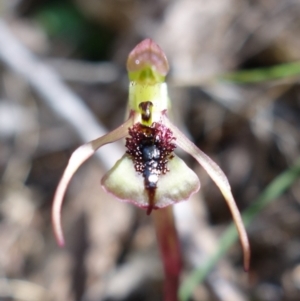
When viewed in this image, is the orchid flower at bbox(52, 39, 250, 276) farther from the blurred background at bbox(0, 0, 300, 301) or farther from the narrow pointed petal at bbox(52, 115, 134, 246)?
the blurred background at bbox(0, 0, 300, 301)

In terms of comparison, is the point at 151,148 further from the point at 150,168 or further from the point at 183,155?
the point at 183,155

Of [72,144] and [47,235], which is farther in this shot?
[72,144]

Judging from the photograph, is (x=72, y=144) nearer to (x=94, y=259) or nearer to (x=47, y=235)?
(x=47, y=235)

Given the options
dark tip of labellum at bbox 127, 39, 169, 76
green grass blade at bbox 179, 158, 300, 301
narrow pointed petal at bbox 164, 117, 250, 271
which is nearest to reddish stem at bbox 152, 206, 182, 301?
A: green grass blade at bbox 179, 158, 300, 301

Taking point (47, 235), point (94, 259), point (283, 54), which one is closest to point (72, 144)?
point (47, 235)

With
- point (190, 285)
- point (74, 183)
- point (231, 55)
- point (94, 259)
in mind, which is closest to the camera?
point (190, 285)

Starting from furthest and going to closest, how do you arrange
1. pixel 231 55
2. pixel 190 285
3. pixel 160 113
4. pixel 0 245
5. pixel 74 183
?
pixel 231 55, pixel 74 183, pixel 0 245, pixel 190 285, pixel 160 113

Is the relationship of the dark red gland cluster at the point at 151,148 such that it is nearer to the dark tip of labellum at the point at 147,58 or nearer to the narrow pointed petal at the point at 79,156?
the narrow pointed petal at the point at 79,156

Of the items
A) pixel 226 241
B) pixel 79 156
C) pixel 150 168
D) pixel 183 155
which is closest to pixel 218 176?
pixel 150 168
